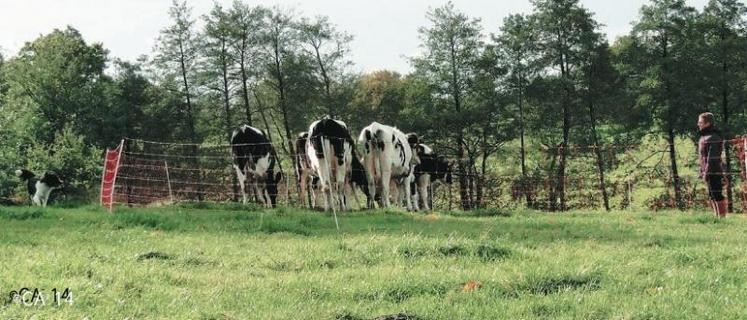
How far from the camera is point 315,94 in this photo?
35375mm

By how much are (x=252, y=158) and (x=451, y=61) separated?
17153 millimetres

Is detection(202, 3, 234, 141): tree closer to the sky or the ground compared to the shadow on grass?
closer to the sky

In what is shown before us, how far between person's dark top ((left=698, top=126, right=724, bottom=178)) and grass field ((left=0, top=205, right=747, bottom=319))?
290cm

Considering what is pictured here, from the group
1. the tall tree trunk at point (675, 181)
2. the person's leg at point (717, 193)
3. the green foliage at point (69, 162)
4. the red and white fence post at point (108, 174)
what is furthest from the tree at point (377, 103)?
the person's leg at point (717, 193)

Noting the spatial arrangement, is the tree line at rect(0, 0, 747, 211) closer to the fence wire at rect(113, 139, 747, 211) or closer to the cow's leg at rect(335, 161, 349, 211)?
the fence wire at rect(113, 139, 747, 211)

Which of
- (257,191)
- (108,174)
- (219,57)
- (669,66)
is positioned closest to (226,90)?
(219,57)

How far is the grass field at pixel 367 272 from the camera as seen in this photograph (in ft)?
16.8

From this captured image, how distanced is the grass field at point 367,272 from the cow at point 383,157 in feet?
21.1

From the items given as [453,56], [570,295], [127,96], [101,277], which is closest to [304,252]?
[101,277]

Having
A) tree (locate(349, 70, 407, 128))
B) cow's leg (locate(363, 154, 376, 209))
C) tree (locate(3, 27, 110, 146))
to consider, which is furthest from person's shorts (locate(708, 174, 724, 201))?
tree (locate(3, 27, 110, 146))

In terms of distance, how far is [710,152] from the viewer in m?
13.5

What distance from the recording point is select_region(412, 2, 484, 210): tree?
109 feet

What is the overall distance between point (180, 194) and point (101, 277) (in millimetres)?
23412

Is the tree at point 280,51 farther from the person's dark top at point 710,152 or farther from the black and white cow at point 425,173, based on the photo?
the person's dark top at point 710,152
